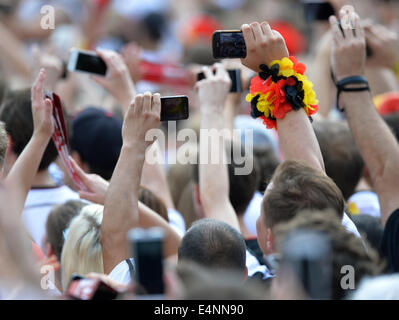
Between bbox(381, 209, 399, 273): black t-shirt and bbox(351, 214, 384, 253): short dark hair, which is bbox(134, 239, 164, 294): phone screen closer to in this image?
bbox(381, 209, 399, 273): black t-shirt

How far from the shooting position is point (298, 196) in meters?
2.65

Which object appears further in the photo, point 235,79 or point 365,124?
point 235,79

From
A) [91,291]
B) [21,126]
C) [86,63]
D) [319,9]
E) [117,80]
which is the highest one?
[319,9]

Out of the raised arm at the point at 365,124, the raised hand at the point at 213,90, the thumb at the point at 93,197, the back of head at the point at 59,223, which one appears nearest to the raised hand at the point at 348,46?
the raised arm at the point at 365,124

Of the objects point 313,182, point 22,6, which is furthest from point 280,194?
point 22,6

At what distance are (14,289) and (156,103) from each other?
122 centimetres

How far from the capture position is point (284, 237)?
2.12 meters

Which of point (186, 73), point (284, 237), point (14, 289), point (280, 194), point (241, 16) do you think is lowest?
point (14, 289)

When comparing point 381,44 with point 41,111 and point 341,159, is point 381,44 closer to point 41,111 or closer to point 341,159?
point 341,159

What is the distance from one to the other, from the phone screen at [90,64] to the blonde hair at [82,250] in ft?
3.95

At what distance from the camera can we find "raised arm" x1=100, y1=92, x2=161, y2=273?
2857 millimetres

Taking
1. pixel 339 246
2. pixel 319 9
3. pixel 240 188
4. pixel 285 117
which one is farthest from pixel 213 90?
pixel 339 246

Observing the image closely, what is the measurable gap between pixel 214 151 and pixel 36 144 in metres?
0.98

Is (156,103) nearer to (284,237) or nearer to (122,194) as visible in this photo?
(122,194)
